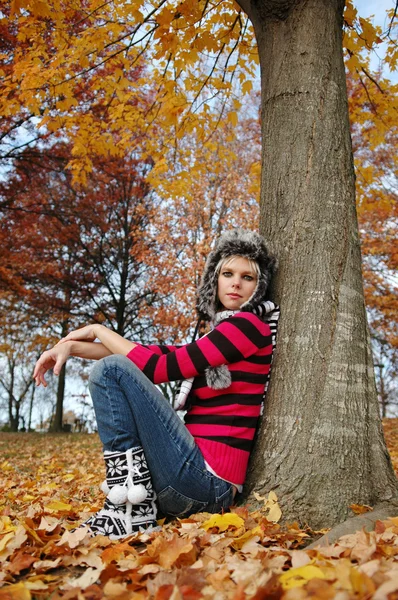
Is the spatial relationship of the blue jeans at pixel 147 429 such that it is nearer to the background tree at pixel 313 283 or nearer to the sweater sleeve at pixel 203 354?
the sweater sleeve at pixel 203 354

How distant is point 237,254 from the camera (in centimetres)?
293

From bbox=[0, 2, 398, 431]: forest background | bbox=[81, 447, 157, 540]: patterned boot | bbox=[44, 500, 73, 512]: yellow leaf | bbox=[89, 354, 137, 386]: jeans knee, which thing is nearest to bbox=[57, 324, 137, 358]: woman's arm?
bbox=[89, 354, 137, 386]: jeans knee

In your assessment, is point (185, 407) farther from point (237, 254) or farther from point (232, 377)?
point (237, 254)

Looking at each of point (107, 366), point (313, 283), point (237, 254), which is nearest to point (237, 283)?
point (237, 254)

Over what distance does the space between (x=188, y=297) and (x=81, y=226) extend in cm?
418

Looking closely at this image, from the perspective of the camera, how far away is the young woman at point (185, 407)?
2439mm

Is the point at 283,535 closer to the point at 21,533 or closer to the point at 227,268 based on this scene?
the point at 21,533

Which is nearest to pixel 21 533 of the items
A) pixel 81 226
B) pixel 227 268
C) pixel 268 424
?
pixel 268 424

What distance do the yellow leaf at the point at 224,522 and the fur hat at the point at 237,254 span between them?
1102 mm

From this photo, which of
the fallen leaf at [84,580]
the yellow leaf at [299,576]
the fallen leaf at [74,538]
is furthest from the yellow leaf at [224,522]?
the yellow leaf at [299,576]

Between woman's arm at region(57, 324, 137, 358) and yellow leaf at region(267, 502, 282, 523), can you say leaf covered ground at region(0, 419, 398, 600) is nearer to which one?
yellow leaf at region(267, 502, 282, 523)

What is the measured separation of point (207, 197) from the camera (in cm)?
1272

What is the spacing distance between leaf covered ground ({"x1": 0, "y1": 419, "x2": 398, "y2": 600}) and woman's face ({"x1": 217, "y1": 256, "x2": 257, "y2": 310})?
110cm

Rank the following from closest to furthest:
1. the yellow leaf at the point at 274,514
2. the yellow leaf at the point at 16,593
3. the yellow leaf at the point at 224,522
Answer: the yellow leaf at the point at 16,593, the yellow leaf at the point at 224,522, the yellow leaf at the point at 274,514
